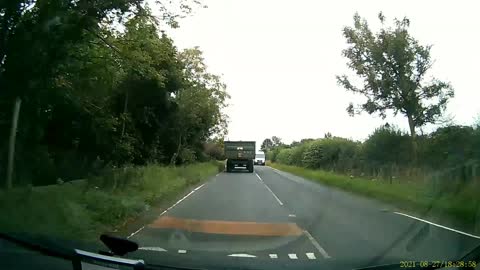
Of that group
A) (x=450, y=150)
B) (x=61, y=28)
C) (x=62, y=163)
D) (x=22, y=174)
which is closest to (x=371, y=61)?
(x=450, y=150)

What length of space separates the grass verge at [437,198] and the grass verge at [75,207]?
27.8 feet

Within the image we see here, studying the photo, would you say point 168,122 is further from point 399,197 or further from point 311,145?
point 311,145

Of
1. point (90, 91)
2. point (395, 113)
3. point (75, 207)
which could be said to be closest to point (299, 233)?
point (75, 207)

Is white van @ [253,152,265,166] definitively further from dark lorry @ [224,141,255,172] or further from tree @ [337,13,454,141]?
tree @ [337,13,454,141]

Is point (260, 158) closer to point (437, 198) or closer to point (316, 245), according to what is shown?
point (437, 198)

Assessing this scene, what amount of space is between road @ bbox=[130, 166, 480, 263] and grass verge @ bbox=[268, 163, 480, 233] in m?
0.86

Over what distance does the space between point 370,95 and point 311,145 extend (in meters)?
21.2

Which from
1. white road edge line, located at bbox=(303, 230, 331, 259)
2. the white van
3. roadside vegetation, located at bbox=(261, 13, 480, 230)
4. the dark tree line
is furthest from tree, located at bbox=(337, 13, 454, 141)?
the white van

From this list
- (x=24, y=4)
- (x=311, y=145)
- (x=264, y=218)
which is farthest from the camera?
(x=311, y=145)

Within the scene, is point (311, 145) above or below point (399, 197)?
above

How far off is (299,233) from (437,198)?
30.2ft

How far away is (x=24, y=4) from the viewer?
936 cm

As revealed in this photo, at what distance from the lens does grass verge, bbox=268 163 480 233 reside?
1501 cm

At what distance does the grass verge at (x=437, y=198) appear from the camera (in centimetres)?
1501
